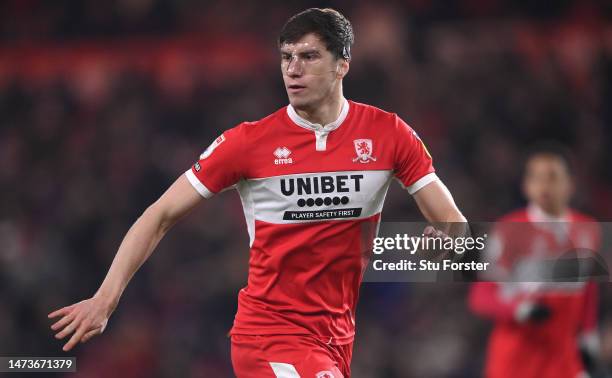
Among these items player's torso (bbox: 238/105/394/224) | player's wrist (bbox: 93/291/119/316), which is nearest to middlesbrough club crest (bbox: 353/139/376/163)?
player's torso (bbox: 238/105/394/224)

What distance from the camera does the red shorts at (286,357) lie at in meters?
4.26

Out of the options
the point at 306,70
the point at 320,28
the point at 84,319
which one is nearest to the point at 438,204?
the point at 306,70

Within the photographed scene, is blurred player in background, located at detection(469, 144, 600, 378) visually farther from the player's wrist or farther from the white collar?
the player's wrist

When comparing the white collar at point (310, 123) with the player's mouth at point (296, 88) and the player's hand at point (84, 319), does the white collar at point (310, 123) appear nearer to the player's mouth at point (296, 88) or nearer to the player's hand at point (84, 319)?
the player's mouth at point (296, 88)

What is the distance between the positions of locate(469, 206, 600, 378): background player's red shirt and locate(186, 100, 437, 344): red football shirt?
2377mm

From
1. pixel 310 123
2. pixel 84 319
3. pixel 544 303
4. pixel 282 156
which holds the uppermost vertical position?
pixel 310 123

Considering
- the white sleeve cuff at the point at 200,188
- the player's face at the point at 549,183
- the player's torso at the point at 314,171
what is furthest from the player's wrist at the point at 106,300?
the player's face at the point at 549,183

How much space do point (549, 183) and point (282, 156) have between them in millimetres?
3151

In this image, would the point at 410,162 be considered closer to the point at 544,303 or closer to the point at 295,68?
the point at 295,68

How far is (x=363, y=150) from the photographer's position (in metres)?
4.46

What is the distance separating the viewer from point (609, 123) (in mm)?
11672

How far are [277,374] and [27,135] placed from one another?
30.4 ft

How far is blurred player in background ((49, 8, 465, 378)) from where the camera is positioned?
4.35 meters

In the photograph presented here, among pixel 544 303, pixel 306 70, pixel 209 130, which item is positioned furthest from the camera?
pixel 209 130
